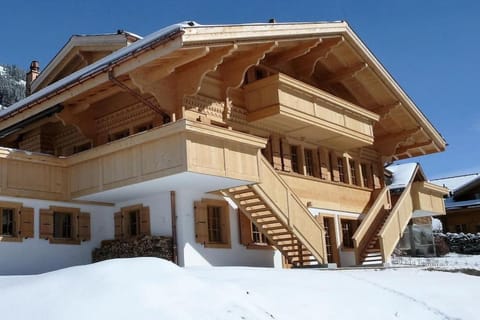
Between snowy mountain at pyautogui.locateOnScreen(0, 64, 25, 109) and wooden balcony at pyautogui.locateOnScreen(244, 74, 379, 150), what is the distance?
49.7m

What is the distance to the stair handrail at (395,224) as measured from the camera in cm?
2154

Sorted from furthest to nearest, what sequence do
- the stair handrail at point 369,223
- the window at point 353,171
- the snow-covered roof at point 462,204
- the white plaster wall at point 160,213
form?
the snow-covered roof at point 462,204 < the window at point 353,171 < the stair handrail at point 369,223 < the white plaster wall at point 160,213

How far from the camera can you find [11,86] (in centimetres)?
8525

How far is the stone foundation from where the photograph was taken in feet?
54.0

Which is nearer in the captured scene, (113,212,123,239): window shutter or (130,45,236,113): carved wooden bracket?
(130,45,236,113): carved wooden bracket

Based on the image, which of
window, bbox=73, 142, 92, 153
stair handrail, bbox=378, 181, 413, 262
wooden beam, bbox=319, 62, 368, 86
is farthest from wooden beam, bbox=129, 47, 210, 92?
stair handrail, bbox=378, 181, 413, 262

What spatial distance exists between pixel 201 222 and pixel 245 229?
1862 mm

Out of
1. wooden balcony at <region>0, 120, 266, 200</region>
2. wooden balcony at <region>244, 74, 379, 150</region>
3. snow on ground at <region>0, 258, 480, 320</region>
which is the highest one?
wooden balcony at <region>244, 74, 379, 150</region>

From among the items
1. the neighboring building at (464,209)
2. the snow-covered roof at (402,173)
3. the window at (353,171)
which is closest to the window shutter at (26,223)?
the window at (353,171)

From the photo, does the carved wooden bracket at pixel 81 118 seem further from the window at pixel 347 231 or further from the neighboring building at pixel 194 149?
the window at pixel 347 231

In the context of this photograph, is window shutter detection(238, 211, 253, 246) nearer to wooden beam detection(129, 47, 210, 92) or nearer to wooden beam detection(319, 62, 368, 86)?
wooden beam detection(129, 47, 210, 92)

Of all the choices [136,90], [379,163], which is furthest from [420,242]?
[136,90]

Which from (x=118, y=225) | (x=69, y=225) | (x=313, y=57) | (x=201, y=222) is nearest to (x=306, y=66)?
(x=313, y=57)

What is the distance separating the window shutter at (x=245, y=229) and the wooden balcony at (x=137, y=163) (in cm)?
229
